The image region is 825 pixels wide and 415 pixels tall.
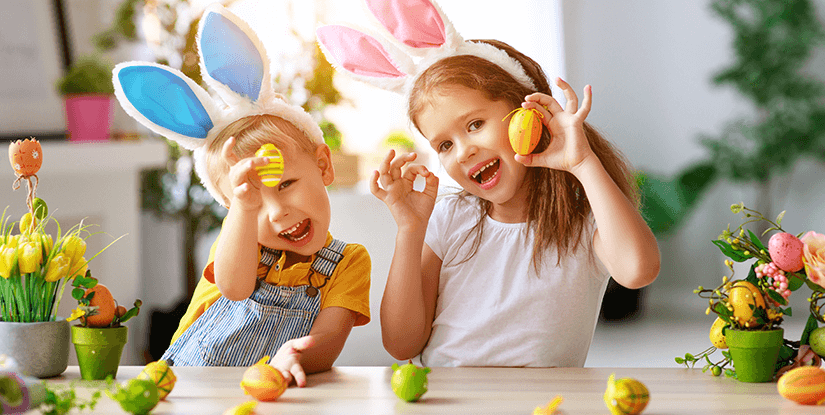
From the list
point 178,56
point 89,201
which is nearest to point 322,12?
point 178,56

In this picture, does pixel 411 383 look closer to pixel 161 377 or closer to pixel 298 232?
pixel 161 377

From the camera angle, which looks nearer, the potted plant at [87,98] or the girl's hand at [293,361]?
the girl's hand at [293,361]

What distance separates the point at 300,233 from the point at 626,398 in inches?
21.9

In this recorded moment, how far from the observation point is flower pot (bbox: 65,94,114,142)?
2670 millimetres

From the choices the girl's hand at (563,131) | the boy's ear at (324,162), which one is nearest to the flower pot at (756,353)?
the girl's hand at (563,131)

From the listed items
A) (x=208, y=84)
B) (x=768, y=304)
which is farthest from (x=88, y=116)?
(x=768, y=304)

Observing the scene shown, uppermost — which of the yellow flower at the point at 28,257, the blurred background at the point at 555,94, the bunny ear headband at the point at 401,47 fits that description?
the bunny ear headband at the point at 401,47

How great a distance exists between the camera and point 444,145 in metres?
1.11

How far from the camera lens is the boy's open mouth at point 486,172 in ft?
3.57

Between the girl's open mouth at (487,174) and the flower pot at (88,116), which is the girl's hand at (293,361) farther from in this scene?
the flower pot at (88,116)

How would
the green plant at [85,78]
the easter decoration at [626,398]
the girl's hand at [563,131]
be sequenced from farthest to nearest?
1. the green plant at [85,78]
2. the girl's hand at [563,131]
3. the easter decoration at [626,398]

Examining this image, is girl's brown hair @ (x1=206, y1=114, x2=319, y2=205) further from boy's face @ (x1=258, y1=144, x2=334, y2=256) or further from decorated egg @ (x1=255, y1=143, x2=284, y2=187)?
decorated egg @ (x1=255, y1=143, x2=284, y2=187)

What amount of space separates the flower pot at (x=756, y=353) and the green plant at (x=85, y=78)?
255 centimetres

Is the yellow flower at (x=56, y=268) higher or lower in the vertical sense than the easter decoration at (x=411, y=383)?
higher
